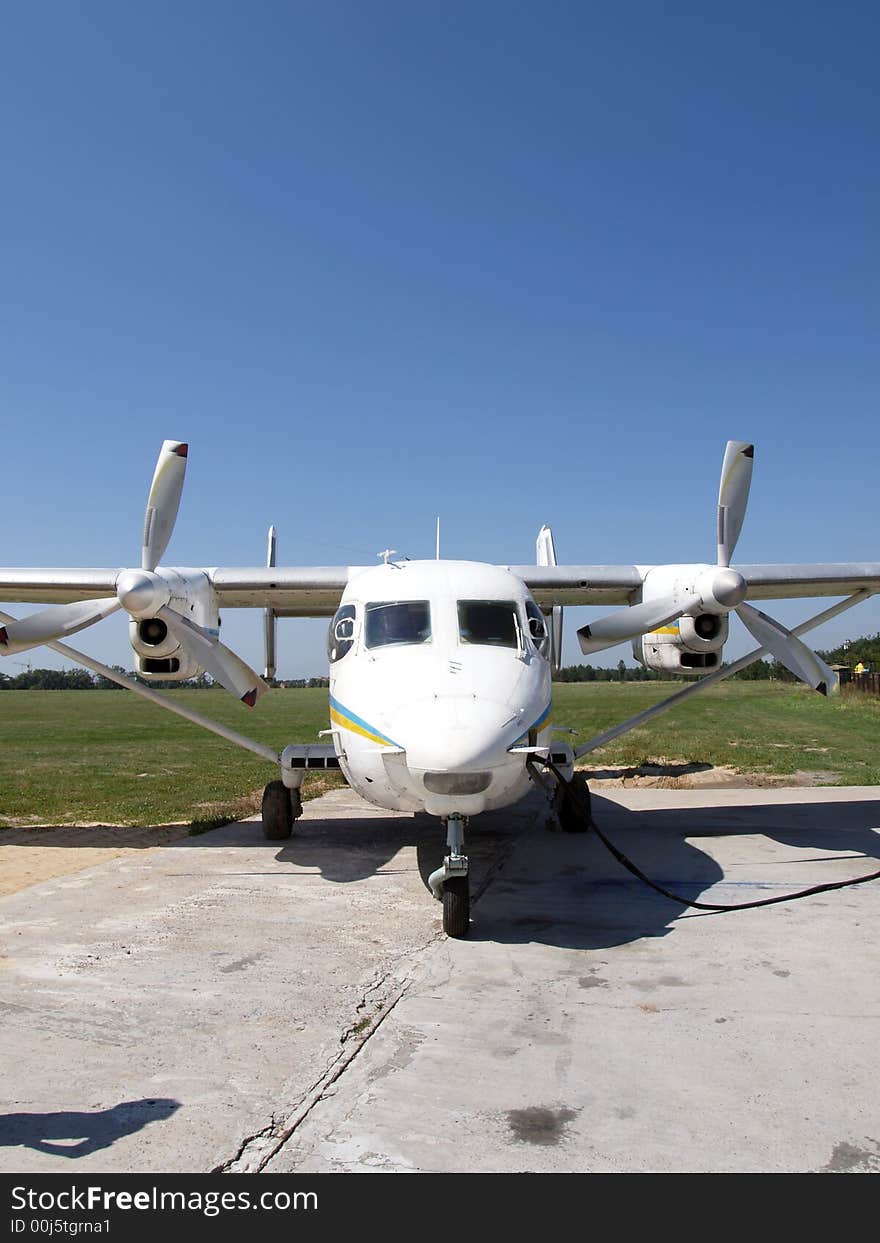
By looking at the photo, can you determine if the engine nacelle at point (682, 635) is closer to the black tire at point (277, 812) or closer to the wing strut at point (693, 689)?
the wing strut at point (693, 689)

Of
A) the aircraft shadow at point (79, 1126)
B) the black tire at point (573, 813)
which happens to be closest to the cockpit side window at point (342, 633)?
the black tire at point (573, 813)

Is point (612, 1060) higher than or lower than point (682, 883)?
higher

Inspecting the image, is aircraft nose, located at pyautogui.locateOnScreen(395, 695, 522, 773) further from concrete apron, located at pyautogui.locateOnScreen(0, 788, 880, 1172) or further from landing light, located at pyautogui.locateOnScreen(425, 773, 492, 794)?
concrete apron, located at pyautogui.locateOnScreen(0, 788, 880, 1172)

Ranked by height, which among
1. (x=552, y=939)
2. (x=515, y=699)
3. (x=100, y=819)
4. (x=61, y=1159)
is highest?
(x=515, y=699)

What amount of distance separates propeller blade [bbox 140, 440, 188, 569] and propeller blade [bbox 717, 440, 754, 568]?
6.68 meters

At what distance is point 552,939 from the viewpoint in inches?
266

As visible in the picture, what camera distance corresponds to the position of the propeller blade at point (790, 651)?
1120 cm

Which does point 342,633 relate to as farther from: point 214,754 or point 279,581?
point 214,754

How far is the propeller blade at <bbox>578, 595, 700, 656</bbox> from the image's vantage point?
9.95 metres

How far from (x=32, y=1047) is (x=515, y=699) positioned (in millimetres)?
4091

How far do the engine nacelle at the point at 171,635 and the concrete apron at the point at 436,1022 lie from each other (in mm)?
2753

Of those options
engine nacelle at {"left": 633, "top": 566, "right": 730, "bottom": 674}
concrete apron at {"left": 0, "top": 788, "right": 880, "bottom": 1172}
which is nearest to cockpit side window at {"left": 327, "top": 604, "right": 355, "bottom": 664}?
concrete apron at {"left": 0, "top": 788, "right": 880, "bottom": 1172}
